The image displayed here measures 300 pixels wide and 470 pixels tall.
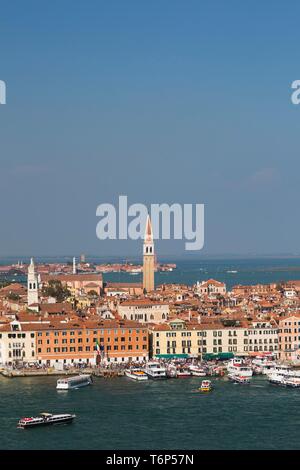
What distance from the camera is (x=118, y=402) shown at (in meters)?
14.8

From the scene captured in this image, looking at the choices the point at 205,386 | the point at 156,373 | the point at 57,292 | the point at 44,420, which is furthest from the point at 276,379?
the point at 57,292

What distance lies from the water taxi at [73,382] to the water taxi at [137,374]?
34.4 inches

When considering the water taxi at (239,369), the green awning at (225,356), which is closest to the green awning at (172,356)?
the green awning at (225,356)

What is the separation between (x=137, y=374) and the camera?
17.3 m

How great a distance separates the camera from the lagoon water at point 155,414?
12.1m

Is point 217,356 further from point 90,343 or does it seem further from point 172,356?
point 90,343

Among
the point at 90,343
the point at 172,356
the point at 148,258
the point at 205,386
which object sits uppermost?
the point at 148,258

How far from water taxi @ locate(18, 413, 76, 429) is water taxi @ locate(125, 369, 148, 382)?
3.83m

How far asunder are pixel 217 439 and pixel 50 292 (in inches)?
804

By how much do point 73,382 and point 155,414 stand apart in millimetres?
2710

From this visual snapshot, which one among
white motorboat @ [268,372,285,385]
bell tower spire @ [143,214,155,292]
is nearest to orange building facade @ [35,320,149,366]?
white motorboat @ [268,372,285,385]

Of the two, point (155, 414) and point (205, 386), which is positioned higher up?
point (205, 386)
